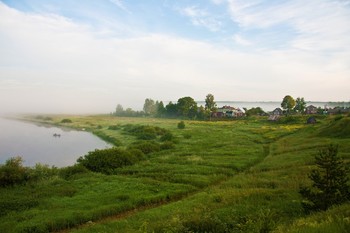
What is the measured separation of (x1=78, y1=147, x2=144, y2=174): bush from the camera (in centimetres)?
3912

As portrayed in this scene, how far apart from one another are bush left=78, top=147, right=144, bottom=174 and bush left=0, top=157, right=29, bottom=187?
849 centimetres

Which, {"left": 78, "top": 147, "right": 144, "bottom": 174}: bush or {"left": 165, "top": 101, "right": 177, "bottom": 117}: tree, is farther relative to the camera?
{"left": 165, "top": 101, "right": 177, "bottom": 117}: tree

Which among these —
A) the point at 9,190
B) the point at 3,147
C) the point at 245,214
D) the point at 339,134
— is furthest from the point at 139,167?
the point at 3,147

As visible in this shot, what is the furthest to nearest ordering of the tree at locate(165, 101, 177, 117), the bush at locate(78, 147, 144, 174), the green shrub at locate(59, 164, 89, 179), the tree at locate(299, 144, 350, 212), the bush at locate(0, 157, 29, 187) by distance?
1. the tree at locate(165, 101, 177, 117)
2. the bush at locate(78, 147, 144, 174)
3. the green shrub at locate(59, 164, 89, 179)
4. the bush at locate(0, 157, 29, 187)
5. the tree at locate(299, 144, 350, 212)

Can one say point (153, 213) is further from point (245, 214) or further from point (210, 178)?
A: point (210, 178)

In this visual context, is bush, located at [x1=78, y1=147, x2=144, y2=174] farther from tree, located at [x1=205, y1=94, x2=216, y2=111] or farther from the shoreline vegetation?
tree, located at [x1=205, y1=94, x2=216, y2=111]

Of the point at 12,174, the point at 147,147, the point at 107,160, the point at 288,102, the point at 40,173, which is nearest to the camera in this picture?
the point at 12,174

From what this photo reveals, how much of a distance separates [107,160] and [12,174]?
11.9m

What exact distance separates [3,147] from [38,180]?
159 ft

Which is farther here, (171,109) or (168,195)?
(171,109)

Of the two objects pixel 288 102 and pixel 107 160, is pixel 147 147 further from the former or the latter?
pixel 288 102

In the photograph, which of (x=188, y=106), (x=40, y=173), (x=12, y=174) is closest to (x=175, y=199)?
(x=40, y=173)

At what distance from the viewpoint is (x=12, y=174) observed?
31031mm

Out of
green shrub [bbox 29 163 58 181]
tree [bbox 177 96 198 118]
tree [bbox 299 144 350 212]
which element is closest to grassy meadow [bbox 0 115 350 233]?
green shrub [bbox 29 163 58 181]
